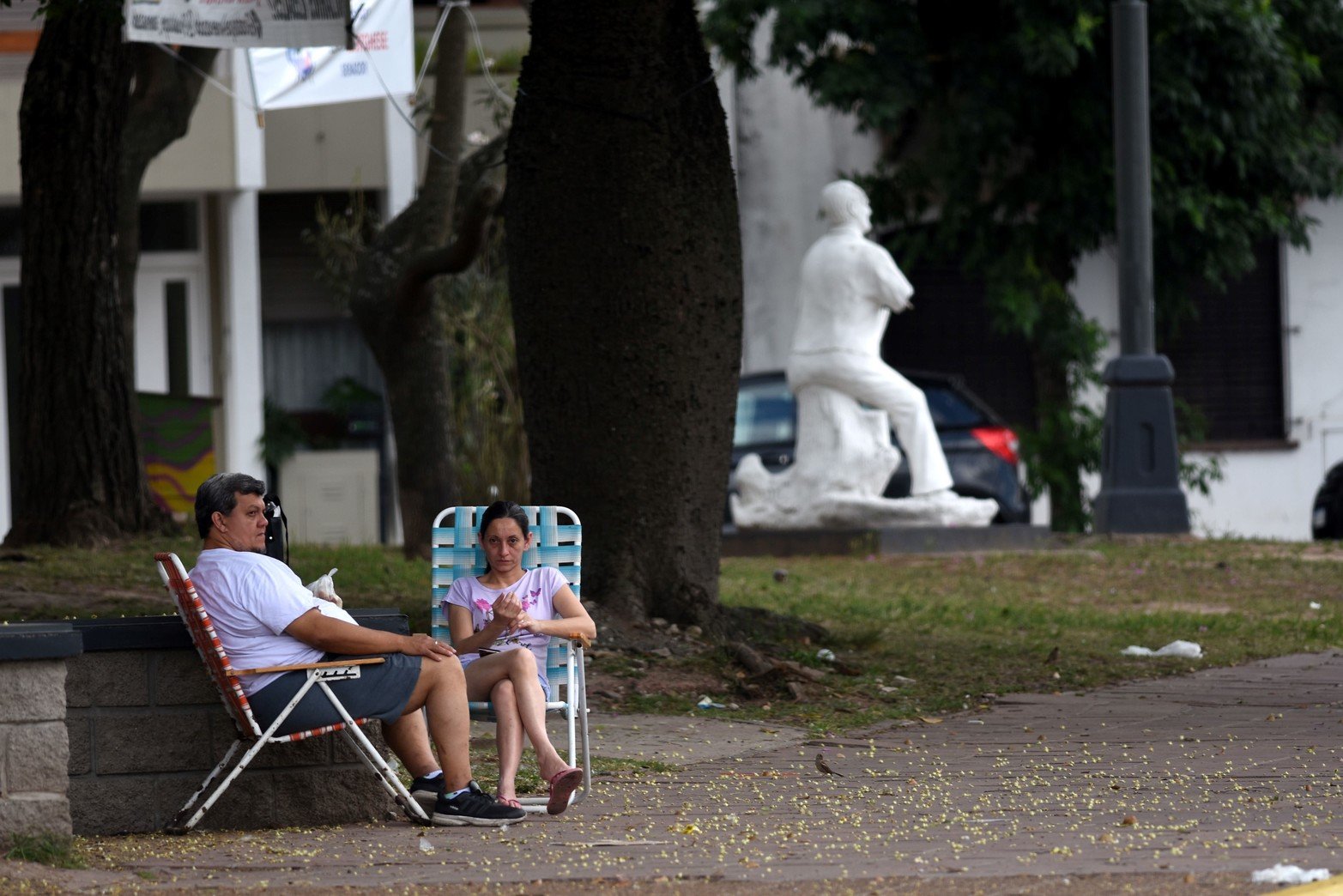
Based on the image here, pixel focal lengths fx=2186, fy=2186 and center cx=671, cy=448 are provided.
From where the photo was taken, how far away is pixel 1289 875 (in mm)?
5410

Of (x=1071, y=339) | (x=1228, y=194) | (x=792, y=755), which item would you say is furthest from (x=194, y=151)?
(x=792, y=755)

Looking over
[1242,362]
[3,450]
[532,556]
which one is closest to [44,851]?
[532,556]

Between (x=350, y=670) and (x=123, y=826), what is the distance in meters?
0.81

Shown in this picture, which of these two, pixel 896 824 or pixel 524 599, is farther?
pixel 524 599

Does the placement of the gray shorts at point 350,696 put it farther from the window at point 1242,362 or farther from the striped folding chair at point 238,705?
the window at point 1242,362

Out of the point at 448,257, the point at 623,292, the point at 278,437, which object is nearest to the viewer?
the point at 623,292

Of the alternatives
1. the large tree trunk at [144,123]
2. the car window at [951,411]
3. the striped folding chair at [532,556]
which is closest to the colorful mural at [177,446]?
the large tree trunk at [144,123]

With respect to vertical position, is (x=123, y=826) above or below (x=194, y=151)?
below

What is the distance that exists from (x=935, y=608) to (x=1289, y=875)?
7700 millimetres

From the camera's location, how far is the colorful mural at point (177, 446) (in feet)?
55.0

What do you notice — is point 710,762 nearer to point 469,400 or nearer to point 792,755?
point 792,755

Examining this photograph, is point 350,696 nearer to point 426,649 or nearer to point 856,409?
point 426,649

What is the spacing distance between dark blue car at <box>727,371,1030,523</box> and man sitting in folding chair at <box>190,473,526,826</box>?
11.3 meters

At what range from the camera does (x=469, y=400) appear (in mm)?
20688
